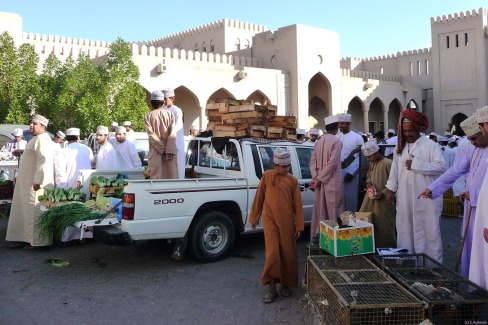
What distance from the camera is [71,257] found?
6344 mm

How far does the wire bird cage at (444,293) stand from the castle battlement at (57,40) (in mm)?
23329

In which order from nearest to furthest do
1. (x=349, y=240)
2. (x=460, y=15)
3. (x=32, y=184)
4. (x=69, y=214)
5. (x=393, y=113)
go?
(x=349, y=240) < (x=69, y=214) < (x=32, y=184) < (x=460, y=15) < (x=393, y=113)

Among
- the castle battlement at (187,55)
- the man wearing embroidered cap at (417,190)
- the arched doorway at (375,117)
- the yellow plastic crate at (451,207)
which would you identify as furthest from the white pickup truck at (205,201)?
the arched doorway at (375,117)

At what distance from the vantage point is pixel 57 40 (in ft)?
83.7

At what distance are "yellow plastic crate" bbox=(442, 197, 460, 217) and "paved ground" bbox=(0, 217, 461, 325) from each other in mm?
3027

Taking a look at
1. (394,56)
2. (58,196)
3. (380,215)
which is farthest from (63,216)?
(394,56)

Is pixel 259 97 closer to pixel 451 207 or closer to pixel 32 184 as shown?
pixel 451 207

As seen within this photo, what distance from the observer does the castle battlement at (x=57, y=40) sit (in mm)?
24061

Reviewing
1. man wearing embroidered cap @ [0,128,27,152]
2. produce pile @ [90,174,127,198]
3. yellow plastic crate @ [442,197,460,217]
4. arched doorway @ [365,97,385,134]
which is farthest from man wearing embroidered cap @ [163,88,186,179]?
arched doorway @ [365,97,385,134]

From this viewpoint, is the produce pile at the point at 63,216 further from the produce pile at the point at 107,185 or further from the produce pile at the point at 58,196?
the produce pile at the point at 107,185

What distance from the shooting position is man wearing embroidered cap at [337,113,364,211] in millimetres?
6727

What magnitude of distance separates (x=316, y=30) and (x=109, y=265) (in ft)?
72.1

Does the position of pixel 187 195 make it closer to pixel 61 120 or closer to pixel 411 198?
pixel 411 198

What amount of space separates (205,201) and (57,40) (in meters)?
23.3
